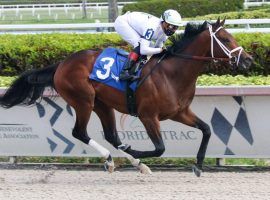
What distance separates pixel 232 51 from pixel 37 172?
8.17ft

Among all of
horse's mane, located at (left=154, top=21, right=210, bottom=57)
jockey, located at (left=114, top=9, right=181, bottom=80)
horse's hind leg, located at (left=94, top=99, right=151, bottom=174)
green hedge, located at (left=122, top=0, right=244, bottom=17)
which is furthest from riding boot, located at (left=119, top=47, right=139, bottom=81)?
green hedge, located at (left=122, top=0, right=244, bottom=17)

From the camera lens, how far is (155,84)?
7211 mm

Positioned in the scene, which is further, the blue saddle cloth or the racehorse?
the blue saddle cloth

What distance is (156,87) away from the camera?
719cm

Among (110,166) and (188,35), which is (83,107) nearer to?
(110,166)

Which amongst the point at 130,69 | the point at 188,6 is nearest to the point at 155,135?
the point at 130,69

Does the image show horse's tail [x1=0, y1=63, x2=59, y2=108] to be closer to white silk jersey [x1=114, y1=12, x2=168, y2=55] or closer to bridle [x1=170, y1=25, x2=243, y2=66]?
white silk jersey [x1=114, y1=12, x2=168, y2=55]

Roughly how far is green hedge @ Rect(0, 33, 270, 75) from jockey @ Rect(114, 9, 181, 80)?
7.63 ft

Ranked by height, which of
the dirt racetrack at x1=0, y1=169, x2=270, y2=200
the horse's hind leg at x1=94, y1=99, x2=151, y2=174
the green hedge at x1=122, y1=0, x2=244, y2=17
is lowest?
the green hedge at x1=122, y1=0, x2=244, y2=17

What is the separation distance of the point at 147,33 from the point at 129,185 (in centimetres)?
149

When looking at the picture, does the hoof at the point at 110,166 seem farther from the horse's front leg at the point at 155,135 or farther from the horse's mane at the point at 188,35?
the horse's mane at the point at 188,35

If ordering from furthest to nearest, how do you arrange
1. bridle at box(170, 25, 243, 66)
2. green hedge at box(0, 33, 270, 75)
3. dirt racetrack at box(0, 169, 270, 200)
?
green hedge at box(0, 33, 270, 75)
bridle at box(170, 25, 243, 66)
dirt racetrack at box(0, 169, 270, 200)

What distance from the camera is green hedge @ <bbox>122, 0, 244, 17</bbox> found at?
94.3 feet

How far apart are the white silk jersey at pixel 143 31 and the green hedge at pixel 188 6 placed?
20.8 m
